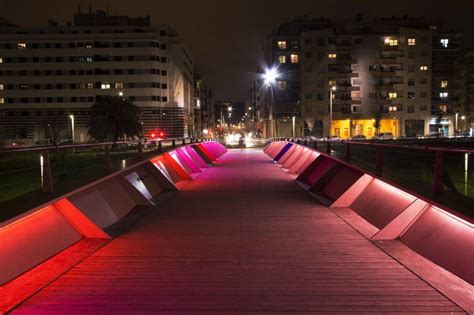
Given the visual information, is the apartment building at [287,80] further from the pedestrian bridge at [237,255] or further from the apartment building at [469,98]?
the pedestrian bridge at [237,255]

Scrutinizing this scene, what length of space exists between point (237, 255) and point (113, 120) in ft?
151

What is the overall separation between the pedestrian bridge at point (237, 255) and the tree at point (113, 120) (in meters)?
40.8

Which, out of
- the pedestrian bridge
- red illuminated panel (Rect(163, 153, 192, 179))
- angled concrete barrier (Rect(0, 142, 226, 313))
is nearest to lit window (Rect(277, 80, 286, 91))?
red illuminated panel (Rect(163, 153, 192, 179))

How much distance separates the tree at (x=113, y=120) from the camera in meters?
49.8

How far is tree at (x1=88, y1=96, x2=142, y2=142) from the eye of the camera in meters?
49.8

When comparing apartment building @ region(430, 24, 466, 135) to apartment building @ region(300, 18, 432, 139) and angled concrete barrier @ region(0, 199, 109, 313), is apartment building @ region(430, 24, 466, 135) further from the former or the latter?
angled concrete barrier @ region(0, 199, 109, 313)

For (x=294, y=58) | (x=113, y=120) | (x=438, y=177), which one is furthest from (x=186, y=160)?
(x=294, y=58)

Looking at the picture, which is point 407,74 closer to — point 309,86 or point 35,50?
point 309,86

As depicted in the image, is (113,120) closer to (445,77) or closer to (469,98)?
(445,77)

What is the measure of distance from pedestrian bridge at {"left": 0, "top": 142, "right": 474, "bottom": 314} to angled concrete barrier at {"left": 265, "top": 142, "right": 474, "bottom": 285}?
0.8 inches

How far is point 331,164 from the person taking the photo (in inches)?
535

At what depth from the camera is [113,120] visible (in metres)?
50.3

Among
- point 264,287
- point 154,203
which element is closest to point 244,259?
point 264,287

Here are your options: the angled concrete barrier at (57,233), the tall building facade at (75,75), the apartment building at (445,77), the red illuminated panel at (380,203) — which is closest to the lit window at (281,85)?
the tall building facade at (75,75)
